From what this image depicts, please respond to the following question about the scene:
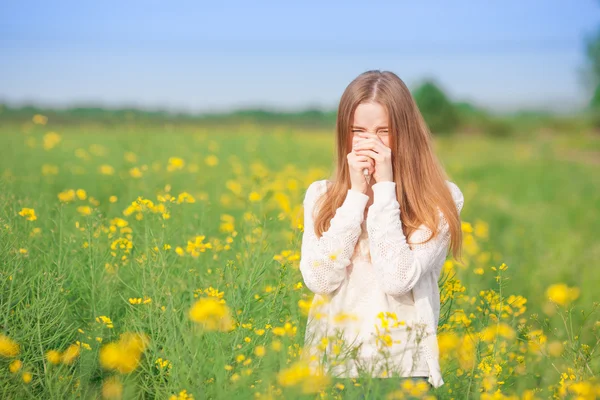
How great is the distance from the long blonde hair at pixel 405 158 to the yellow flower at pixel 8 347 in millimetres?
1189

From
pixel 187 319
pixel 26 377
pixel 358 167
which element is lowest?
pixel 26 377

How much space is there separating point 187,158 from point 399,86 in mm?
7019

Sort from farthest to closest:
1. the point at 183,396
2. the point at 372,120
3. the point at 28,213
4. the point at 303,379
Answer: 1. the point at 28,213
2. the point at 372,120
3. the point at 183,396
4. the point at 303,379

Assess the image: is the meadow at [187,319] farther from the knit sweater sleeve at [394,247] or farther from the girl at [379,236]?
the knit sweater sleeve at [394,247]

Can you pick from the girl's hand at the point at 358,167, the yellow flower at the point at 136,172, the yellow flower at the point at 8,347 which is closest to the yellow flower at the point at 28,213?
the yellow flower at the point at 8,347

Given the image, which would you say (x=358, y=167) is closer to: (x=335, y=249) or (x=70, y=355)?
(x=335, y=249)

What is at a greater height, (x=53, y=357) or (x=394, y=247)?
(x=394, y=247)

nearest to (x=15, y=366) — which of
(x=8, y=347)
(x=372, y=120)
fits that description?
(x=8, y=347)

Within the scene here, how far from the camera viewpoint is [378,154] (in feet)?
7.50

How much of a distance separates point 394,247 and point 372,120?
0.51 m

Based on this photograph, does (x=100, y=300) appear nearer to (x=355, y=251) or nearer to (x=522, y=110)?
(x=355, y=251)

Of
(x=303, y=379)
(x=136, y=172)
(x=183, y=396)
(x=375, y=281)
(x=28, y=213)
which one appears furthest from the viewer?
(x=136, y=172)

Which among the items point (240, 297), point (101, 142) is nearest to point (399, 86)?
point (240, 297)

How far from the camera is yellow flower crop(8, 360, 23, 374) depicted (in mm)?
2245
